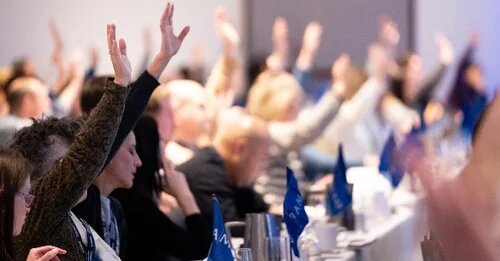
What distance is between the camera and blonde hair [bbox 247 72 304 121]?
21.9ft

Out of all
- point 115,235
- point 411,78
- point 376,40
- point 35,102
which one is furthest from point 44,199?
point 376,40

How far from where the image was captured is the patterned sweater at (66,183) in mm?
2596

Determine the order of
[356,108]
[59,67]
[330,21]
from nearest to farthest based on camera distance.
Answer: [59,67]
[356,108]
[330,21]

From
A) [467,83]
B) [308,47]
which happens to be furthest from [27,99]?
[467,83]

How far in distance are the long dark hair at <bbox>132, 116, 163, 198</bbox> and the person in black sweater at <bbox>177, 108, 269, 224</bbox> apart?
58 cm

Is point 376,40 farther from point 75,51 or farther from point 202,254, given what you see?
point 202,254

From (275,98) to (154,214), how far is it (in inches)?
115

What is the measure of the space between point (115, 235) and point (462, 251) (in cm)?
197

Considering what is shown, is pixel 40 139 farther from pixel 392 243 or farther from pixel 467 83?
pixel 467 83

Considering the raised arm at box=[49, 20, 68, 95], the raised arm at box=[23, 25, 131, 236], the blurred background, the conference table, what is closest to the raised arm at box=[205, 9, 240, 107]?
Result: the raised arm at box=[49, 20, 68, 95]

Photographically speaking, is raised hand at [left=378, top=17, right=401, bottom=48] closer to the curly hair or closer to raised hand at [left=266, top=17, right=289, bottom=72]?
raised hand at [left=266, top=17, right=289, bottom=72]

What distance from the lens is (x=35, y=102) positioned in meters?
5.91

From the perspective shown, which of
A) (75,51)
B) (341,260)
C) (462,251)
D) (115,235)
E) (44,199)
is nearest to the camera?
(462,251)

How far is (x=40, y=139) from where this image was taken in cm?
292
